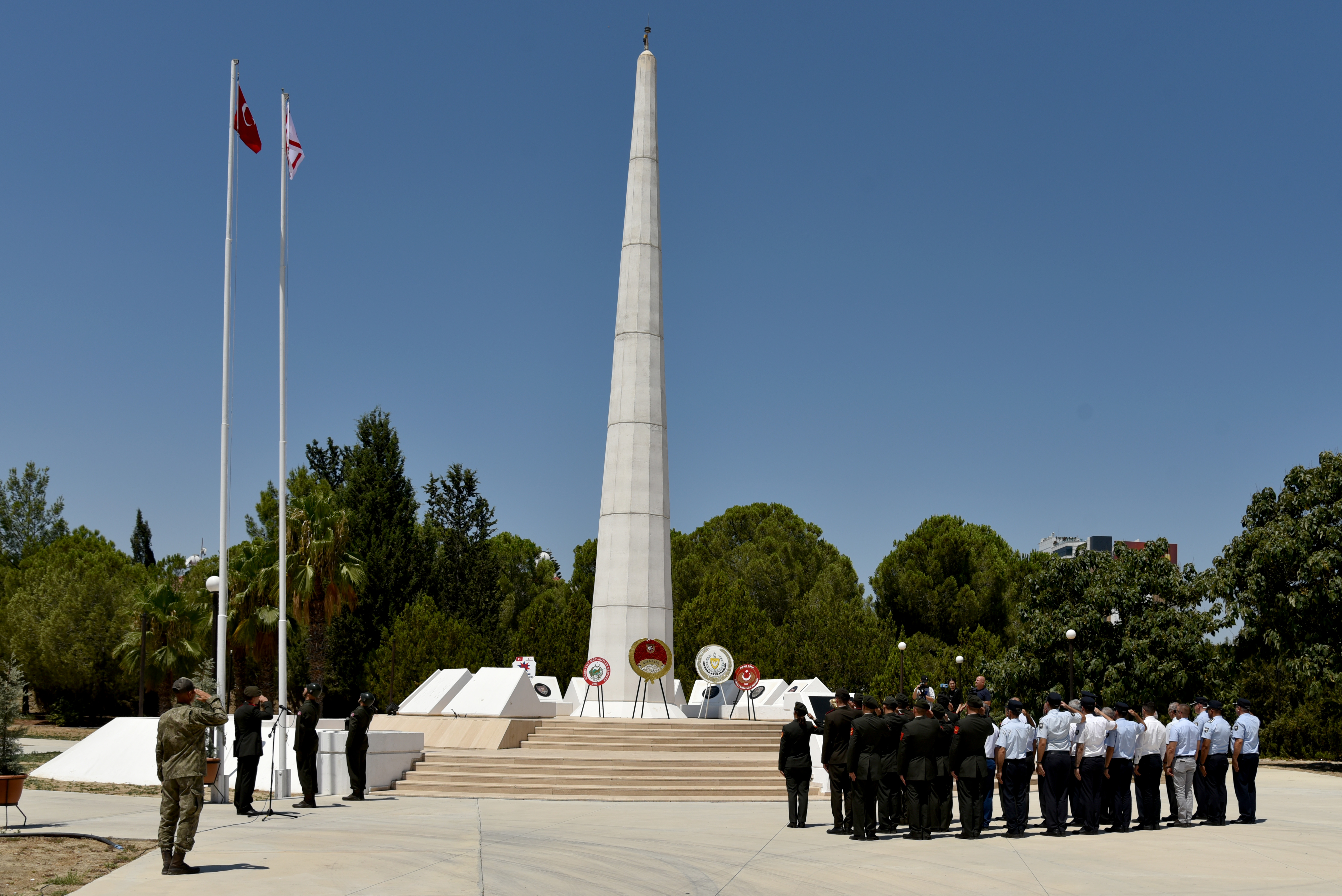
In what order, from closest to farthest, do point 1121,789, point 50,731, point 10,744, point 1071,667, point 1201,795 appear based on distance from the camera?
point 1121,789
point 10,744
point 1201,795
point 1071,667
point 50,731

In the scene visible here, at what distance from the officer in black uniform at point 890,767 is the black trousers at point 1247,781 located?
15.8ft

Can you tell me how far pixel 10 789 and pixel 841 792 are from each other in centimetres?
941

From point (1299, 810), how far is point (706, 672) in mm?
13711

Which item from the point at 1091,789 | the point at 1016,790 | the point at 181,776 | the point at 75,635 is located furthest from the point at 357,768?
the point at 75,635

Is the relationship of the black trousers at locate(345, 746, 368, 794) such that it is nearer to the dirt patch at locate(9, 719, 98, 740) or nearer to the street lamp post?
the street lamp post

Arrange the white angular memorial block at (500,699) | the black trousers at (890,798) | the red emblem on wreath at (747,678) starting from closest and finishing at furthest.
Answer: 1. the black trousers at (890,798)
2. the white angular memorial block at (500,699)
3. the red emblem on wreath at (747,678)

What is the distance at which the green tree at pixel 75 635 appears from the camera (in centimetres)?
4869

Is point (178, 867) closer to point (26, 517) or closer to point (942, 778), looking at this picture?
point (942, 778)

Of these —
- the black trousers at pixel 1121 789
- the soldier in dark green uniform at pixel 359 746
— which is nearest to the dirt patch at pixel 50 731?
the soldier in dark green uniform at pixel 359 746

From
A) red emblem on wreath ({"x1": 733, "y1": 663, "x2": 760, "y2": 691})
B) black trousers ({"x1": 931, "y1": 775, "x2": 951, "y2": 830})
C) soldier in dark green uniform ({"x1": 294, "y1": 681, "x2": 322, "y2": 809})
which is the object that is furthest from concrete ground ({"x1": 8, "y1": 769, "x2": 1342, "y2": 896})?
red emblem on wreath ({"x1": 733, "y1": 663, "x2": 760, "y2": 691})

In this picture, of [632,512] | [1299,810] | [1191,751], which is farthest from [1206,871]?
[632,512]

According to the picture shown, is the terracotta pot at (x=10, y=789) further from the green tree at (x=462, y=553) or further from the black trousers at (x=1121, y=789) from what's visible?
the green tree at (x=462, y=553)

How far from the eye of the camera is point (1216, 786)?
16.0 meters

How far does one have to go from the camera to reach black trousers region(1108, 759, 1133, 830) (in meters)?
15.1
